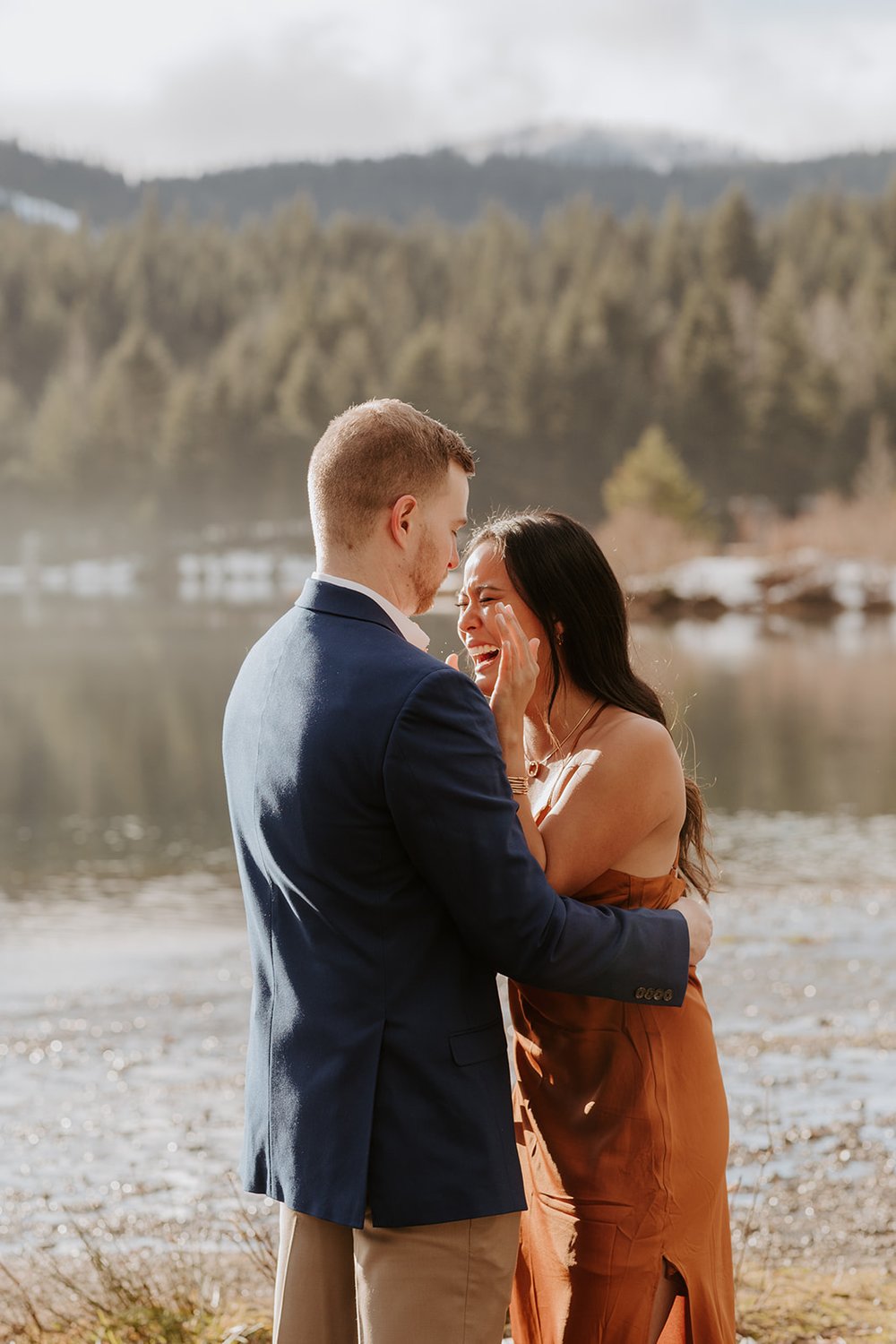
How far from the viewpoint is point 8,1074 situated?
8.79 metres

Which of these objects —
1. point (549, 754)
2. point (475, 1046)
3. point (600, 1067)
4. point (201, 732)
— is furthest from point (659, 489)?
point (475, 1046)

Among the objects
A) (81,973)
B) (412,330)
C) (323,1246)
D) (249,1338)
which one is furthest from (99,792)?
(412,330)

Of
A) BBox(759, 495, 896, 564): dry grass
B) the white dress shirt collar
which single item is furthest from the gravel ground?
BBox(759, 495, 896, 564): dry grass

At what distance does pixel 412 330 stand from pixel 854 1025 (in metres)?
106

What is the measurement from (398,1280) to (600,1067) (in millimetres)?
556

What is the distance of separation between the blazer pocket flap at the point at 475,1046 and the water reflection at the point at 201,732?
104 cm

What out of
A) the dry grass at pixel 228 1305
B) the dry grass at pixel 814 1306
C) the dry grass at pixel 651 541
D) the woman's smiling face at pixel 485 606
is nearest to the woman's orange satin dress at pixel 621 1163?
the woman's smiling face at pixel 485 606

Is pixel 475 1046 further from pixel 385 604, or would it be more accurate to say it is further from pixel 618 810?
pixel 385 604

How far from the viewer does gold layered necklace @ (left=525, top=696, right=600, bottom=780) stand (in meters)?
3.05

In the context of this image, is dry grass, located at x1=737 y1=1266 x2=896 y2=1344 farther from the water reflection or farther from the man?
the man

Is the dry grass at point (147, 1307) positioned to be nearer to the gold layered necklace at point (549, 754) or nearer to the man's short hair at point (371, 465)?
the gold layered necklace at point (549, 754)

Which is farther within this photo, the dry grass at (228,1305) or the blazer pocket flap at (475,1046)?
the dry grass at (228,1305)

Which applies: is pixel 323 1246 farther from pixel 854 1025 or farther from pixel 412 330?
pixel 412 330

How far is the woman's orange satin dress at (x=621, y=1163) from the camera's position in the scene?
8.99 ft
